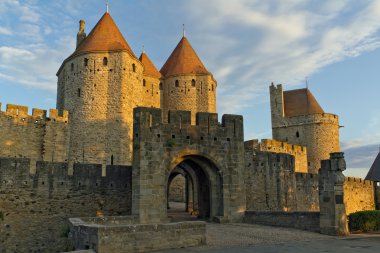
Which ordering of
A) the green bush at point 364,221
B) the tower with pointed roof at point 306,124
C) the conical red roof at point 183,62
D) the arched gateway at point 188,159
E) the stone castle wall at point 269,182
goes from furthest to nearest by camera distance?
the tower with pointed roof at point 306,124
the conical red roof at point 183,62
the stone castle wall at point 269,182
the green bush at point 364,221
the arched gateway at point 188,159

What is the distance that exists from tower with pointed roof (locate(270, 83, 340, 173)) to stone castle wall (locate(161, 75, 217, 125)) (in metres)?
11.3

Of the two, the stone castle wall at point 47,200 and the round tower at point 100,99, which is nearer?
the stone castle wall at point 47,200

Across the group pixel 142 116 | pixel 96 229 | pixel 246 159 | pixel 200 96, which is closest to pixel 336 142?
pixel 200 96

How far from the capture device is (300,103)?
4166 centimetres

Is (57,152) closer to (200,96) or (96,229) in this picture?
(200,96)

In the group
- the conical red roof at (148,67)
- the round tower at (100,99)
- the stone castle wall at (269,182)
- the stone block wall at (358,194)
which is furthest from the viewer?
the conical red roof at (148,67)

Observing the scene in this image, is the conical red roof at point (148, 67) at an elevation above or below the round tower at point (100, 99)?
above

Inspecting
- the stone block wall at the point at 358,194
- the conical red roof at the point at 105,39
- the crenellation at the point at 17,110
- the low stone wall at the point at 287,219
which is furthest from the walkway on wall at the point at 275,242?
the conical red roof at the point at 105,39

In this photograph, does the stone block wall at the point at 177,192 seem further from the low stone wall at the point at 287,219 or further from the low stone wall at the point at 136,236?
the low stone wall at the point at 136,236

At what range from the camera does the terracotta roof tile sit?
1603 inches

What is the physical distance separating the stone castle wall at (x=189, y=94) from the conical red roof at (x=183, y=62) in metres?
0.61

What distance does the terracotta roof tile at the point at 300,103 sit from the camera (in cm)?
4072

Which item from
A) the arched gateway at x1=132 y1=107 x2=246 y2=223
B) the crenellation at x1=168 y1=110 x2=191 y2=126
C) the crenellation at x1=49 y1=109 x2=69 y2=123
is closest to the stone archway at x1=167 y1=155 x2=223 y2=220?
the arched gateway at x1=132 y1=107 x2=246 y2=223

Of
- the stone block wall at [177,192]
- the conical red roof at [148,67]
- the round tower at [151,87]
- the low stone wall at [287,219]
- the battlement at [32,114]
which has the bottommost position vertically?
the low stone wall at [287,219]
